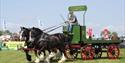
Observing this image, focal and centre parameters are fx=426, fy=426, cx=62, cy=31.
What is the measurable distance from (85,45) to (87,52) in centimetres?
40

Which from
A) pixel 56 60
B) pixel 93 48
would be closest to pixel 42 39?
pixel 56 60

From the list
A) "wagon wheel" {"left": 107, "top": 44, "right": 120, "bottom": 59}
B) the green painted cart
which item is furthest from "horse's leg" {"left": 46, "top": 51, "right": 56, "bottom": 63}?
"wagon wheel" {"left": 107, "top": 44, "right": 120, "bottom": 59}

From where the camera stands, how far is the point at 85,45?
21.7m

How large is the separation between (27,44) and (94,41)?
4.36 m

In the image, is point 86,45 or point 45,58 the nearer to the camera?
point 45,58

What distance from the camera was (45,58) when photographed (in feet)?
62.7

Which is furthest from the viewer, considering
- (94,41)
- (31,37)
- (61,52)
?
(94,41)

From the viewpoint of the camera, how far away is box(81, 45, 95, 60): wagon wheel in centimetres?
2138

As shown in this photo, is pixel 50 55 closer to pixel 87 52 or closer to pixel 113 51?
pixel 87 52

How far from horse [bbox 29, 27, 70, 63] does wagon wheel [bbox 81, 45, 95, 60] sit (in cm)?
99

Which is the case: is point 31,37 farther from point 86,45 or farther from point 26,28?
point 86,45

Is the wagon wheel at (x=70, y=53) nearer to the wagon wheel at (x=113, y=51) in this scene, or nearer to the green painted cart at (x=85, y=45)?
the green painted cart at (x=85, y=45)

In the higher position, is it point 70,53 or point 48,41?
point 48,41

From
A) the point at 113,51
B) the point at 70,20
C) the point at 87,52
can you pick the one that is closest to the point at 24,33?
the point at 70,20
